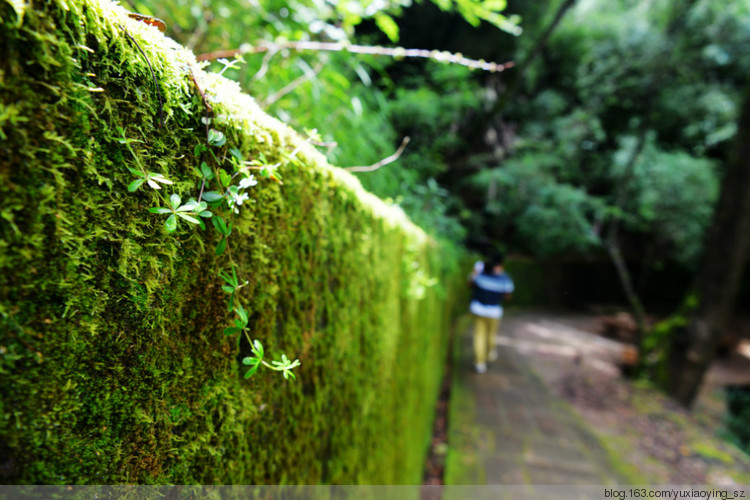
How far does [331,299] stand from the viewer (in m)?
1.50

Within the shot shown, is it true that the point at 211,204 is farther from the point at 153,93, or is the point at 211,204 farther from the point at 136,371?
the point at 136,371

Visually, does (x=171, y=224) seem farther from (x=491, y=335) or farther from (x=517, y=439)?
(x=491, y=335)

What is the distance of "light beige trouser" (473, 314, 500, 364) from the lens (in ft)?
28.3

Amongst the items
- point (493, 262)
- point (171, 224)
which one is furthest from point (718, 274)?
point (171, 224)

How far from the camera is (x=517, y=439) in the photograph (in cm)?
600

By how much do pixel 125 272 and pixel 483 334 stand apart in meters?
8.78

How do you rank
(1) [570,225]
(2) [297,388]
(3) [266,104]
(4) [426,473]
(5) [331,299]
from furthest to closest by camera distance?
(1) [570,225] < (4) [426,473] < (3) [266,104] < (5) [331,299] < (2) [297,388]

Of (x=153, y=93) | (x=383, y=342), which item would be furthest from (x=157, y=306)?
(x=383, y=342)

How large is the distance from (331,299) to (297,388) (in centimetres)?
36

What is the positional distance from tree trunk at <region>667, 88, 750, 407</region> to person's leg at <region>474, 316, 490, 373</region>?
15.0ft

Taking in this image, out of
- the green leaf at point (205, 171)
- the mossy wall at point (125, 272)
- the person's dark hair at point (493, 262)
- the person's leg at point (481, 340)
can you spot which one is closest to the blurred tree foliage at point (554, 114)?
the person's dark hair at point (493, 262)

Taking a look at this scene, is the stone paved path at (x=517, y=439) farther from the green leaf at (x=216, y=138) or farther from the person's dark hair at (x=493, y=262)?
the green leaf at (x=216, y=138)

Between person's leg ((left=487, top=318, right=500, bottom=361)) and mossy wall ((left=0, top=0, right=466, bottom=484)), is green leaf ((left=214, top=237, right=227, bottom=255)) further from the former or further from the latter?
person's leg ((left=487, top=318, right=500, bottom=361))

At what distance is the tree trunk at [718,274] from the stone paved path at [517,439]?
3.68 metres
